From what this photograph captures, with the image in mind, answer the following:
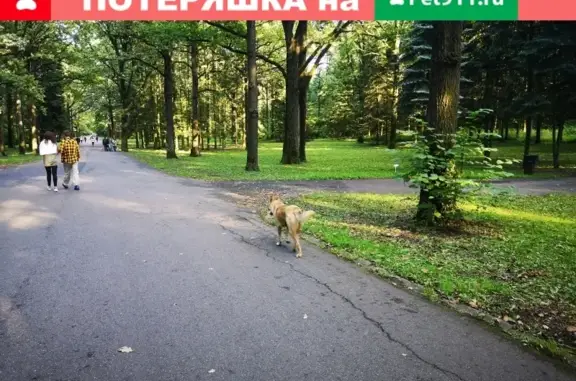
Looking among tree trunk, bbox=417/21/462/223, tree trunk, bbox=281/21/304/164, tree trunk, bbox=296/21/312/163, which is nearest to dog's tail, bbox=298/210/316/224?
tree trunk, bbox=417/21/462/223

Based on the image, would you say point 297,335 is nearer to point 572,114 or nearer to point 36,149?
point 572,114

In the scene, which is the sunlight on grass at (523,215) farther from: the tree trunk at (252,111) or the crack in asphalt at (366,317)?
the tree trunk at (252,111)

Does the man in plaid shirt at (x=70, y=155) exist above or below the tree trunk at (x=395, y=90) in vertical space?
below

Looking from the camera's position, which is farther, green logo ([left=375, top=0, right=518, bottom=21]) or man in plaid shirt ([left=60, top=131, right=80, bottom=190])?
man in plaid shirt ([left=60, top=131, right=80, bottom=190])

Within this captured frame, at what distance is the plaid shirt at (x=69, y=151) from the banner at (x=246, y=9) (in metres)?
9.48

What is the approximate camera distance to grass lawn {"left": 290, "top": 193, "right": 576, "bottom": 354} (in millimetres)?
4669

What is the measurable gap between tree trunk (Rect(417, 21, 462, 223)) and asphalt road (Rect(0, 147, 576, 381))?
9.73 feet

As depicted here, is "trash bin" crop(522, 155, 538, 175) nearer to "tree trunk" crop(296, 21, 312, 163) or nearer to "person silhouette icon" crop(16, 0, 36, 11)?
"tree trunk" crop(296, 21, 312, 163)

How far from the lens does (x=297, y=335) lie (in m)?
4.01

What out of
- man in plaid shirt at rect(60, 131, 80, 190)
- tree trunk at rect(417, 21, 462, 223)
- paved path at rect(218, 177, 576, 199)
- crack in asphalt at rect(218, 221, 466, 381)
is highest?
tree trunk at rect(417, 21, 462, 223)

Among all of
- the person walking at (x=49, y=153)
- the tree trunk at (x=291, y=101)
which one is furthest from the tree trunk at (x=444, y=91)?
the tree trunk at (x=291, y=101)

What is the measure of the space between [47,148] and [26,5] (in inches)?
395

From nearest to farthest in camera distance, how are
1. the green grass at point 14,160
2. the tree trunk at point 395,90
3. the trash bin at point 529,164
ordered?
the trash bin at point 529,164 → the green grass at point 14,160 → the tree trunk at point 395,90

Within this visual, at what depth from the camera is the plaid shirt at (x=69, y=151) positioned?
13094 millimetres
